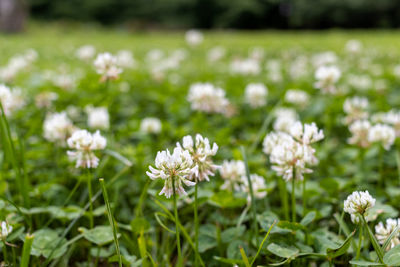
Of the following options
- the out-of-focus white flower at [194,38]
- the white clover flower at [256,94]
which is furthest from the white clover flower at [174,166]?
the out-of-focus white flower at [194,38]

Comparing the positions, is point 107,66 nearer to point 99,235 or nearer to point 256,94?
point 99,235

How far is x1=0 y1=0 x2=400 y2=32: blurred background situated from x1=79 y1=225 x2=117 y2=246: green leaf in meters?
19.3

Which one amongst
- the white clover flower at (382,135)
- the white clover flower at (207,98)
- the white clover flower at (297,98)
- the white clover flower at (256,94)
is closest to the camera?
the white clover flower at (382,135)

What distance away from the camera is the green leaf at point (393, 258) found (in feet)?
2.59

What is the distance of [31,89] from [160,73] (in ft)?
3.24

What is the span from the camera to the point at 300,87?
282 cm

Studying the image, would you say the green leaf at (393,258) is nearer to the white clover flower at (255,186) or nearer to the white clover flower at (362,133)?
the white clover flower at (255,186)

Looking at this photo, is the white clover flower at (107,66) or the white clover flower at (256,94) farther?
the white clover flower at (256,94)

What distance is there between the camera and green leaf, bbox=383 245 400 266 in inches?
31.1

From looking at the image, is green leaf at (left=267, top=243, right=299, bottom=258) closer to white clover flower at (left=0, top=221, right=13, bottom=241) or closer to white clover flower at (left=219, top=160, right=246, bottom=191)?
white clover flower at (left=219, top=160, right=246, bottom=191)

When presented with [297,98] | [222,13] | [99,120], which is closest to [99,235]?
[99,120]

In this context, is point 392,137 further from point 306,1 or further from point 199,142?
point 306,1

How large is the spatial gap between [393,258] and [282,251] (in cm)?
24

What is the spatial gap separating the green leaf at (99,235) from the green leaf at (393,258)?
25.8 inches
